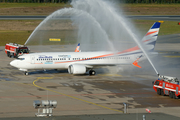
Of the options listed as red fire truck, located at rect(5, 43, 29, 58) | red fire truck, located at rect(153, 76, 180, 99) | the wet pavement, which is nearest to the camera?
the wet pavement

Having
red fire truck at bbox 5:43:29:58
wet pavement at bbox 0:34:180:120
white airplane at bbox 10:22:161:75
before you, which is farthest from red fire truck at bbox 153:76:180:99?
red fire truck at bbox 5:43:29:58

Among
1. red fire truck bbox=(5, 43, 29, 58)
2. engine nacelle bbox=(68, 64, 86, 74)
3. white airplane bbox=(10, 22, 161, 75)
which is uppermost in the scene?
red fire truck bbox=(5, 43, 29, 58)

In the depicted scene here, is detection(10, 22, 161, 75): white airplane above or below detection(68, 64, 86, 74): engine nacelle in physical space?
above

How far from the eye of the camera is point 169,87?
39000mm

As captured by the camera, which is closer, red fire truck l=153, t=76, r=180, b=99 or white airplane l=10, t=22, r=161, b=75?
red fire truck l=153, t=76, r=180, b=99

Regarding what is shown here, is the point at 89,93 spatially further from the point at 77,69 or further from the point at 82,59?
the point at 82,59

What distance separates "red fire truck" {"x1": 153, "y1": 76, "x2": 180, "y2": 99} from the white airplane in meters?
15.6

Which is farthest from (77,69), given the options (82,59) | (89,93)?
(89,93)

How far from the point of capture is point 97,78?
53906 mm

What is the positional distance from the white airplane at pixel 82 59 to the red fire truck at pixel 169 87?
15617 millimetres

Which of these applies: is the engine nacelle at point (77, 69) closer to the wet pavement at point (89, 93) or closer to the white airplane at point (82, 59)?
the white airplane at point (82, 59)

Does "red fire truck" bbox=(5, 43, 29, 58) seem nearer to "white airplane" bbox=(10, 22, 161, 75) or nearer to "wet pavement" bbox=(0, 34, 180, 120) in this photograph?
"wet pavement" bbox=(0, 34, 180, 120)

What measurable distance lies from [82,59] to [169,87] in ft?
69.1

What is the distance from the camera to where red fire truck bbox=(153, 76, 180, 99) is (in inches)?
1495
